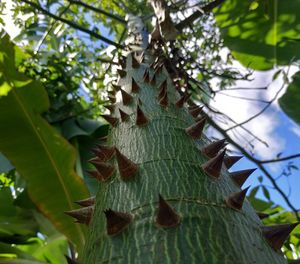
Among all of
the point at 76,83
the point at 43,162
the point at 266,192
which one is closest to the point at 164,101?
the point at 43,162

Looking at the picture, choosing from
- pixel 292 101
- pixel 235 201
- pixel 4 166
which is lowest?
pixel 292 101

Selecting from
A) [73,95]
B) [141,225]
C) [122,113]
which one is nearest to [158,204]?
[141,225]

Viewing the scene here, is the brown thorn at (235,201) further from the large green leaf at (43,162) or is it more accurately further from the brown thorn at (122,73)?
the large green leaf at (43,162)

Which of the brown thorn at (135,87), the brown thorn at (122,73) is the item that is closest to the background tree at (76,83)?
the brown thorn at (122,73)

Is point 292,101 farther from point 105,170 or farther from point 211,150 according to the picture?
point 105,170

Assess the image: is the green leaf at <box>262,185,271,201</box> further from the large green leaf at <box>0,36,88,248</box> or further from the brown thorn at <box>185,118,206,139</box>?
the brown thorn at <box>185,118,206,139</box>

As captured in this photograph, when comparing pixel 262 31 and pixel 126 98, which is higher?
pixel 126 98

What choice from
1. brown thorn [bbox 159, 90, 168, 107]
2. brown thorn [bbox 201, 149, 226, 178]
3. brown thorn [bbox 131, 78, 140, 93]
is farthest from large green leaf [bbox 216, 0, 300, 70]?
brown thorn [bbox 201, 149, 226, 178]
